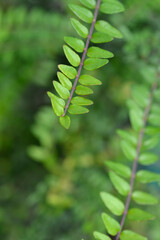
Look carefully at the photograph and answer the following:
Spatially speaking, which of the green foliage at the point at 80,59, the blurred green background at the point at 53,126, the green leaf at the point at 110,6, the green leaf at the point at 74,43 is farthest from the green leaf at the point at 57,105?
the blurred green background at the point at 53,126

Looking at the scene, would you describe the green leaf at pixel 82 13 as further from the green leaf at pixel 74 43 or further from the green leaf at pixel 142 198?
the green leaf at pixel 142 198

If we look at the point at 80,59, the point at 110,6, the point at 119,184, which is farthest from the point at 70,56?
the point at 119,184

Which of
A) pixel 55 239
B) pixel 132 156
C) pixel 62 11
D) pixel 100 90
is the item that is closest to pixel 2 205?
pixel 55 239

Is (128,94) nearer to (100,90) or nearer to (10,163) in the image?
(100,90)

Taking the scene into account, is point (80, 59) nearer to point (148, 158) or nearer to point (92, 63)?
point (92, 63)

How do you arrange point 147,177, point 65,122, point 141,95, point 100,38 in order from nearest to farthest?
point 65,122
point 100,38
point 147,177
point 141,95
